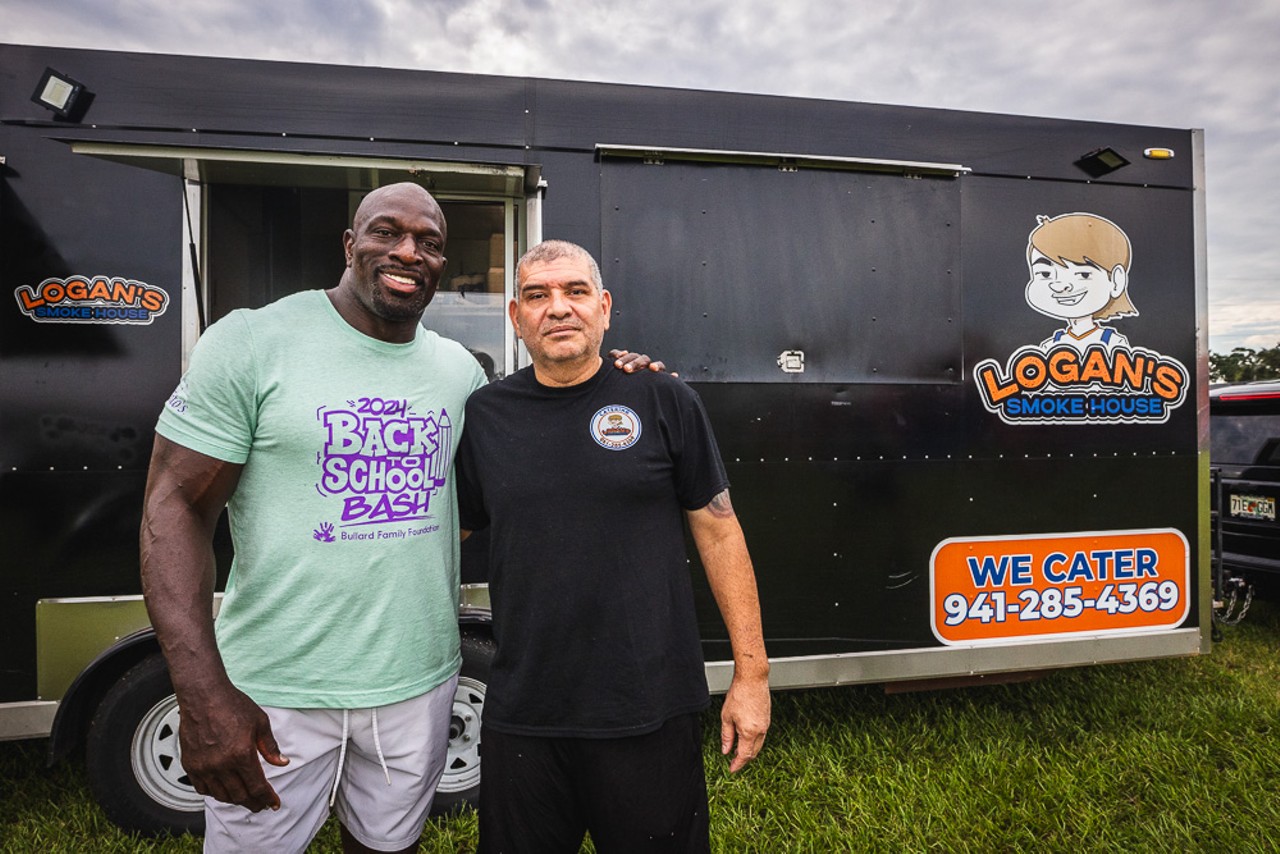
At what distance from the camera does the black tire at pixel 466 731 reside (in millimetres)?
2895

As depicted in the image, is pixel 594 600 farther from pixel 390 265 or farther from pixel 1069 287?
pixel 1069 287

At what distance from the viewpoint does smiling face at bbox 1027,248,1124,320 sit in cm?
316

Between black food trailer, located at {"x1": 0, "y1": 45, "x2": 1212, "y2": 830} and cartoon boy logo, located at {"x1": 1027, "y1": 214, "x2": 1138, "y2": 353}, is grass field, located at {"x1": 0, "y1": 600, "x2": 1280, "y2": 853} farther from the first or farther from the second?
cartoon boy logo, located at {"x1": 1027, "y1": 214, "x2": 1138, "y2": 353}

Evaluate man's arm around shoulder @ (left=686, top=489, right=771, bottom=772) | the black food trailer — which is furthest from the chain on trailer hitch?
man's arm around shoulder @ (left=686, top=489, right=771, bottom=772)

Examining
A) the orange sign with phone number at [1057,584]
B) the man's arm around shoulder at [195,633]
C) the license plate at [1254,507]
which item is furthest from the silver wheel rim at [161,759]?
the license plate at [1254,507]

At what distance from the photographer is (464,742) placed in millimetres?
2959

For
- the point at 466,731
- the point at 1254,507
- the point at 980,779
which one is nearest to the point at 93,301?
the point at 466,731

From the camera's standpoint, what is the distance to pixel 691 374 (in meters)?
2.89

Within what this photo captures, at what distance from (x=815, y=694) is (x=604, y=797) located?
2.69 m

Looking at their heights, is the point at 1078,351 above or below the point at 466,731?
above

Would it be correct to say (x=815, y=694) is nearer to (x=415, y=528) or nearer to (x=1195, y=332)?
(x=1195, y=332)

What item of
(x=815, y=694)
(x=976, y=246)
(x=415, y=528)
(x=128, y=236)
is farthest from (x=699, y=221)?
(x=815, y=694)

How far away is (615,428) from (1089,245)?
9.10 feet

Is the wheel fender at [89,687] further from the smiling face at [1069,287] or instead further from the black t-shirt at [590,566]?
the smiling face at [1069,287]
